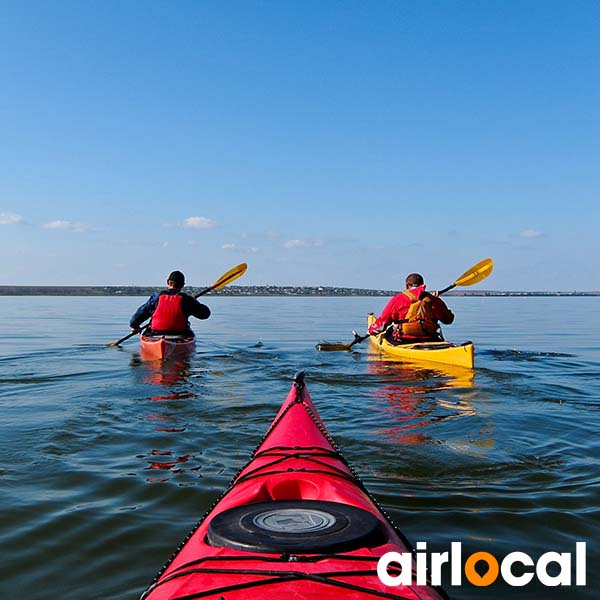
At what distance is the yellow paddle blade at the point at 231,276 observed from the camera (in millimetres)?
15008

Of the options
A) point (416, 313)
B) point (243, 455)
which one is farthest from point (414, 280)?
point (243, 455)

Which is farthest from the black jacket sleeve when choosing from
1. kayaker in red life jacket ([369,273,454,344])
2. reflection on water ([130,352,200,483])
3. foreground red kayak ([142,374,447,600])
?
foreground red kayak ([142,374,447,600])

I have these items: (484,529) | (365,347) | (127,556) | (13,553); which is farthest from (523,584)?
(365,347)

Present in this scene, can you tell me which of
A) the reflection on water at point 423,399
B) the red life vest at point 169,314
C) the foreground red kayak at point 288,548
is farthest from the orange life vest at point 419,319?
the foreground red kayak at point 288,548

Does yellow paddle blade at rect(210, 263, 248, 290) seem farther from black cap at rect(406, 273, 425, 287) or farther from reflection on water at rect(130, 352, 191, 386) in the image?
black cap at rect(406, 273, 425, 287)

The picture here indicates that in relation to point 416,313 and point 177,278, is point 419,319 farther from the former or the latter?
point 177,278

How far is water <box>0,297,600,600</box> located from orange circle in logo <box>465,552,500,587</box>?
0.28 ft

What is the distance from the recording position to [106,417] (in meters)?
6.82

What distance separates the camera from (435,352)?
→ 1070cm

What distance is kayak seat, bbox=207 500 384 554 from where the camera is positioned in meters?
2.32

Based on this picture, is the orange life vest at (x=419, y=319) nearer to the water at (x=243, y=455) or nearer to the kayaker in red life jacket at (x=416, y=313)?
the kayaker in red life jacket at (x=416, y=313)

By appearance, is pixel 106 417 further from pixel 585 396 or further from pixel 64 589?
pixel 585 396

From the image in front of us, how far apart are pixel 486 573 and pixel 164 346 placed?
28.8 feet

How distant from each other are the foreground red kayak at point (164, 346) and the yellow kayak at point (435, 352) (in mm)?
4259
